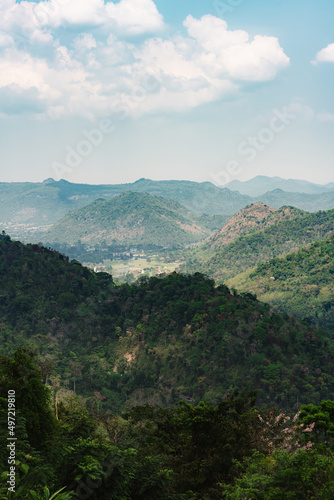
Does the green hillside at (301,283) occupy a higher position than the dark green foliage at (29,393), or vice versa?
the dark green foliage at (29,393)

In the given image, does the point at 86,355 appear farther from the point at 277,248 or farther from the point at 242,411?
the point at 277,248

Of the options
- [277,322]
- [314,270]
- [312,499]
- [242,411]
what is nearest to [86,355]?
[277,322]

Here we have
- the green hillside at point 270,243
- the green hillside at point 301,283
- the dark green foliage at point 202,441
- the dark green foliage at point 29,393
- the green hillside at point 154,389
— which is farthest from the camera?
the green hillside at point 270,243

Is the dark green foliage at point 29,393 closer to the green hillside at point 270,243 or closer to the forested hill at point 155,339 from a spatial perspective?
the forested hill at point 155,339

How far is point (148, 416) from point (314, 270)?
101 metres

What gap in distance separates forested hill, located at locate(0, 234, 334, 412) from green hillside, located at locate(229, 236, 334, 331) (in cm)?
4201

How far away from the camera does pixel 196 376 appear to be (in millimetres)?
57719

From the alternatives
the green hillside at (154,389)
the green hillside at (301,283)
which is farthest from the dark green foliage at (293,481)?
the green hillside at (301,283)

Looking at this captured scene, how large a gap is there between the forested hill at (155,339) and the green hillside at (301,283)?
138ft

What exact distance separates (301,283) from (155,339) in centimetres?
6568

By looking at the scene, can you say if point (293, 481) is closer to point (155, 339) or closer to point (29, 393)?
point (29, 393)

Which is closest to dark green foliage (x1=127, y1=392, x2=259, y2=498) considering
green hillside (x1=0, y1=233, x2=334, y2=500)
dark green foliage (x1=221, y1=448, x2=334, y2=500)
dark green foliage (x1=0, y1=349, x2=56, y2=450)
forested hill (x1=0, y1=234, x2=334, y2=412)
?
green hillside (x1=0, y1=233, x2=334, y2=500)

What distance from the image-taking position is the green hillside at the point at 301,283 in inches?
4289

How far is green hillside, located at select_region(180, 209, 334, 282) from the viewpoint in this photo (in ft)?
557
